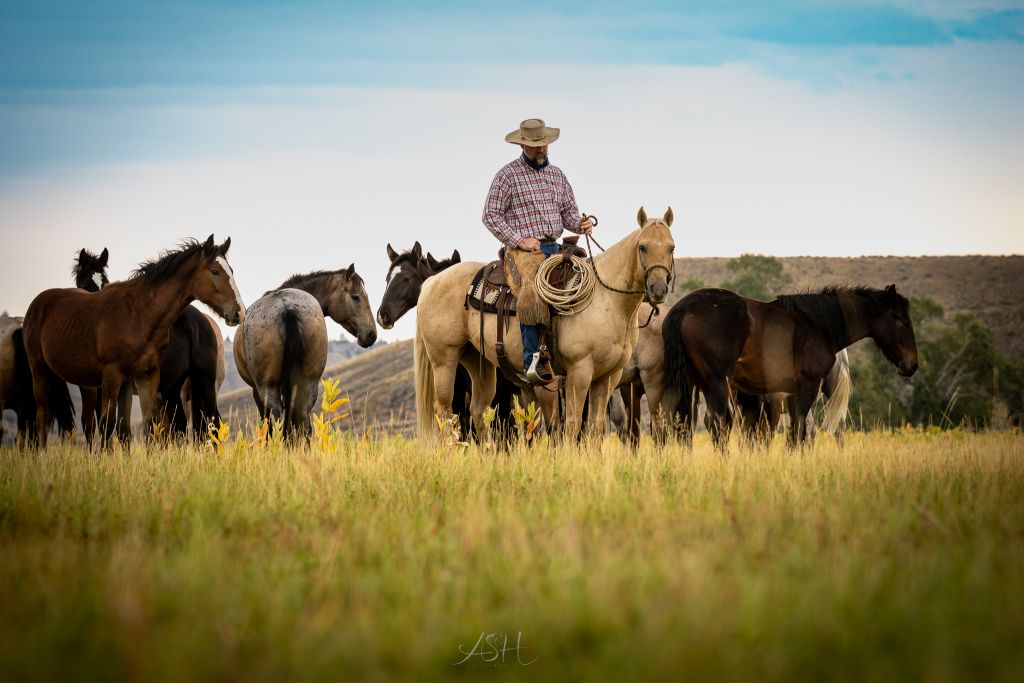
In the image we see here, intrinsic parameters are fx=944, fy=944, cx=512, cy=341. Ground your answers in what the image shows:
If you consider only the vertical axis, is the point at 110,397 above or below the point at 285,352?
below

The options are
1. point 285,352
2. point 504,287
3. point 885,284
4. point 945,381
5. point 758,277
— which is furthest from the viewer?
point 885,284

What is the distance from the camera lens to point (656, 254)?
8.75 m

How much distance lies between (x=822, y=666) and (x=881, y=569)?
1.11 metres

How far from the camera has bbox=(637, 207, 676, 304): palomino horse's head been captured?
336 inches

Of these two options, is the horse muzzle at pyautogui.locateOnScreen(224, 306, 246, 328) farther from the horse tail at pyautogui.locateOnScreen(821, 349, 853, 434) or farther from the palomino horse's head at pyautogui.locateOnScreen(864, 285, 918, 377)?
the horse tail at pyautogui.locateOnScreen(821, 349, 853, 434)

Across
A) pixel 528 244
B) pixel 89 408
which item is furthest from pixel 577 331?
pixel 89 408

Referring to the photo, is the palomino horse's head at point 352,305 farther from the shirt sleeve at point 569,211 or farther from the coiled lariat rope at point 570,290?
the coiled lariat rope at point 570,290

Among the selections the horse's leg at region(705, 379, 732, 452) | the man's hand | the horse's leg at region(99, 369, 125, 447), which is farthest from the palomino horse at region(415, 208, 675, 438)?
the horse's leg at region(99, 369, 125, 447)

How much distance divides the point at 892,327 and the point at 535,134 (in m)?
6.09

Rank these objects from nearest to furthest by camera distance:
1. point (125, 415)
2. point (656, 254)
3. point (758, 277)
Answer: point (656, 254) → point (125, 415) → point (758, 277)

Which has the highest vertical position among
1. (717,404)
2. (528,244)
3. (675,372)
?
(528,244)

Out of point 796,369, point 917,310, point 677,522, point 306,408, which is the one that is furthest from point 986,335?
point 677,522

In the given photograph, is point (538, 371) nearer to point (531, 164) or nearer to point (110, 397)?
point (531, 164)

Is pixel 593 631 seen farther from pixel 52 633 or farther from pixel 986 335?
pixel 986 335
